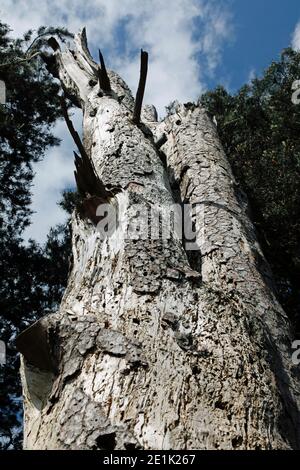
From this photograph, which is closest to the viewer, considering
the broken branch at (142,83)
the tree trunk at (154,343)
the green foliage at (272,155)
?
the tree trunk at (154,343)

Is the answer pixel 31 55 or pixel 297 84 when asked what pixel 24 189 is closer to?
pixel 31 55

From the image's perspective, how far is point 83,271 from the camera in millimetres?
2674

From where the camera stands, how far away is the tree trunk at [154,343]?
5.75 ft

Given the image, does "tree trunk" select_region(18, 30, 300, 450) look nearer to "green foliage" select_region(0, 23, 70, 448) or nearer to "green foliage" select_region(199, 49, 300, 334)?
"green foliage" select_region(199, 49, 300, 334)

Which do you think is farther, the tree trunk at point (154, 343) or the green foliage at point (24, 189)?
the green foliage at point (24, 189)

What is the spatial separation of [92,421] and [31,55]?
8050 millimetres

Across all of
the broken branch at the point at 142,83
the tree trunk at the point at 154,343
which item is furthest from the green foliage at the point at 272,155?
the tree trunk at the point at 154,343

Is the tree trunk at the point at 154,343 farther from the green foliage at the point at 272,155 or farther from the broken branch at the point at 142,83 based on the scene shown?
the green foliage at the point at 272,155

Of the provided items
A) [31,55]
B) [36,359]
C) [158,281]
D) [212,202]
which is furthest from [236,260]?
[31,55]

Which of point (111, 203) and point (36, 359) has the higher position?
point (111, 203)

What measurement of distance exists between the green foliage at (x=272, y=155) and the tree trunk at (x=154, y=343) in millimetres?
3163

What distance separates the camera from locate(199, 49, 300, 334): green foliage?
6590 mm

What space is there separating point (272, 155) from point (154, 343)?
19.1 feet

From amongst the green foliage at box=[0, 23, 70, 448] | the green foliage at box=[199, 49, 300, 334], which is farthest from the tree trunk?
the green foliage at box=[0, 23, 70, 448]
